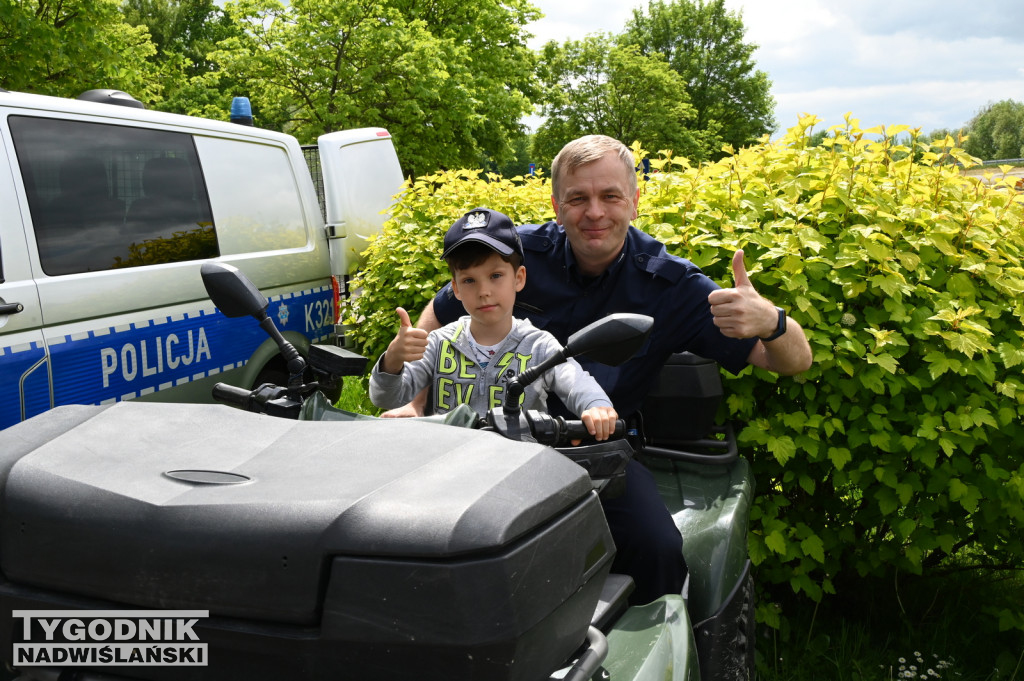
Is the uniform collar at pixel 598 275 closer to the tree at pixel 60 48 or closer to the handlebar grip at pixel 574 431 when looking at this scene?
the handlebar grip at pixel 574 431

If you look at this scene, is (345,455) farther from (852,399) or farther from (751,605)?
(852,399)

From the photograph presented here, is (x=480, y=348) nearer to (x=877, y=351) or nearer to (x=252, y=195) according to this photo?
(x=877, y=351)

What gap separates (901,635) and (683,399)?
1.51m

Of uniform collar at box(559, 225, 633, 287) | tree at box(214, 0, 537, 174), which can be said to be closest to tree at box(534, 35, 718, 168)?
tree at box(214, 0, 537, 174)

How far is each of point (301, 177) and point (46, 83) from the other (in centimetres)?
602

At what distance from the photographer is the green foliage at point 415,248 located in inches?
159

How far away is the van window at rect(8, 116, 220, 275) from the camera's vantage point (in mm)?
3541

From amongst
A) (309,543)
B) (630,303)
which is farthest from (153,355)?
(309,543)

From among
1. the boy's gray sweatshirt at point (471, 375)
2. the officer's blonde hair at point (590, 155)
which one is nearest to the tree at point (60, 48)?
the officer's blonde hair at point (590, 155)

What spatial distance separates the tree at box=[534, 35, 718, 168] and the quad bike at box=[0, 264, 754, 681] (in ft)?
125

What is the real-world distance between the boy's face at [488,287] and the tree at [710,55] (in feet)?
150

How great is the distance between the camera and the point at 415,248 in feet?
13.4

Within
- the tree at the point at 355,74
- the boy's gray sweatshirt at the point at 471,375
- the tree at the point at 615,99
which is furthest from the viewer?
the tree at the point at 615,99

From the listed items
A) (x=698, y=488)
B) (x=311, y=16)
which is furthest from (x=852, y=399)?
(x=311, y=16)
